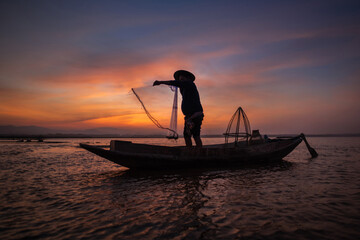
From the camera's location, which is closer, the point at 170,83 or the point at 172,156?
the point at 170,83

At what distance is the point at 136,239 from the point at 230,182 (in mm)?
4456

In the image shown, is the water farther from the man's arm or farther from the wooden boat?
the man's arm

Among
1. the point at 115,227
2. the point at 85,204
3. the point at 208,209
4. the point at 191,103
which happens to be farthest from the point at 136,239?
the point at 191,103

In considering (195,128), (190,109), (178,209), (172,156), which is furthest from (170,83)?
(178,209)

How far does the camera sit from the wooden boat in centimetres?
735

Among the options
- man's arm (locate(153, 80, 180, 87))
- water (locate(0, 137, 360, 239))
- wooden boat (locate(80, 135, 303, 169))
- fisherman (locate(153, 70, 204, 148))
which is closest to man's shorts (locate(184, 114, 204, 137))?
fisherman (locate(153, 70, 204, 148))

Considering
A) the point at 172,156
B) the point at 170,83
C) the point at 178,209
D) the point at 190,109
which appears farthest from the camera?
the point at 190,109

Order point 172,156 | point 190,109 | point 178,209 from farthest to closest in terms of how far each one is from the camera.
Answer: point 190,109, point 172,156, point 178,209

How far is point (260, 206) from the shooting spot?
→ 4.24m

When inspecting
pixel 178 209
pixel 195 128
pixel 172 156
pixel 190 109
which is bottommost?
pixel 178 209

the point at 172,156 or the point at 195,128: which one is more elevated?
the point at 195,128

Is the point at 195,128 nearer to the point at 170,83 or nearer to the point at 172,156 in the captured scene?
the point at 172,156

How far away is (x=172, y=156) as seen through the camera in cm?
819

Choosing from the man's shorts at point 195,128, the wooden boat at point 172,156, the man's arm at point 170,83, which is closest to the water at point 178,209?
the wooden boat at point 172,156
